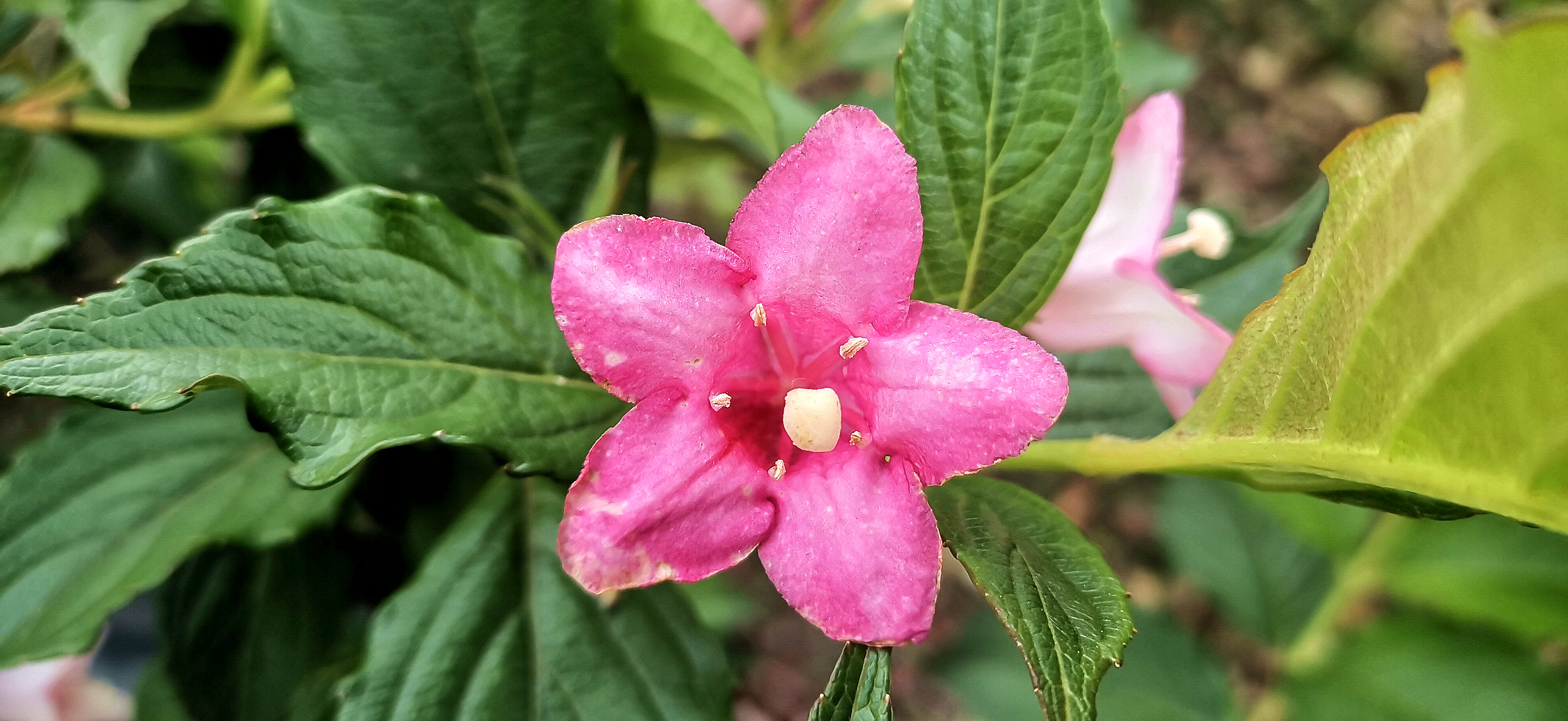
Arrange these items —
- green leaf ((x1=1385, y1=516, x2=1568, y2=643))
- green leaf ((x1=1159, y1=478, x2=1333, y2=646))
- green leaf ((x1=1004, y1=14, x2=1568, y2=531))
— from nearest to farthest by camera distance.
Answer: green leaf ((x1=1004, y1=14, x2=1568, y2=531)) → green leaf ((x1=1385, y1=516, x2=1568, y2=643)) → green leaf ((x1=1159, y1=478, x2=1333, y2=646))

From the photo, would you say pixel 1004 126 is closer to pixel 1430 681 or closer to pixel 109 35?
pixel 109 35

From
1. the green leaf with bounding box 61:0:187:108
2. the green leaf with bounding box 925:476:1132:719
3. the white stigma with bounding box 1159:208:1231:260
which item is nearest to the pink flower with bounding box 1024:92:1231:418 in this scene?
the white stigma with bounding box 1159:208:1231:260

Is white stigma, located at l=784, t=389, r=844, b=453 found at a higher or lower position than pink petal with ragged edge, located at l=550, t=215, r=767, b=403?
lower

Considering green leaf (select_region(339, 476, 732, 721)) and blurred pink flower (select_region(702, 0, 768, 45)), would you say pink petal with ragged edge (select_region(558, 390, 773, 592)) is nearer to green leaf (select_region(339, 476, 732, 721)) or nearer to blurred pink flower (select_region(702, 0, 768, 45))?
green leaf (select_region(339, 476, 732, 721))

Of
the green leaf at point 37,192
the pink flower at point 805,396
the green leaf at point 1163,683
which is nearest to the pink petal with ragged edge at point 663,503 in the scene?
the pink flower at point 805,396

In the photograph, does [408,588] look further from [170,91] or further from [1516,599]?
[1516,599]

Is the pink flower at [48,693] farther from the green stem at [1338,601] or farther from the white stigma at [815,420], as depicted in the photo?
the green stem at [1338,601]

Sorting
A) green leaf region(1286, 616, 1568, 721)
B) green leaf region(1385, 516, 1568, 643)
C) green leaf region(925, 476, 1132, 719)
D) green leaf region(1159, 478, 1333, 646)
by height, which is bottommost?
green leaf region(1159, 478, 1333, 646)

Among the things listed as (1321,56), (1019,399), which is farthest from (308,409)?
(1321,56)
